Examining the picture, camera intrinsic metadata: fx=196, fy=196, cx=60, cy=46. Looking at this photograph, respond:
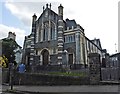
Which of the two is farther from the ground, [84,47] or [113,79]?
[84,47]

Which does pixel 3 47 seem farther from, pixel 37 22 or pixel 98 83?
pixel 98 83

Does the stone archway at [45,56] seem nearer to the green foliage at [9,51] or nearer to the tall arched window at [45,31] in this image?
the tall arched window at [45,31]

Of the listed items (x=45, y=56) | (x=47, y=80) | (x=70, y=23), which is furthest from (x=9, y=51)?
(x=47, y=80)

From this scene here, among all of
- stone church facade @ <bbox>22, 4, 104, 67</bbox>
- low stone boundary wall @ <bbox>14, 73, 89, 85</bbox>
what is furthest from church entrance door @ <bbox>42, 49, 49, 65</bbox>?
low stone boundary wall @ <bbox>14, 73, 89, 85</bbox>

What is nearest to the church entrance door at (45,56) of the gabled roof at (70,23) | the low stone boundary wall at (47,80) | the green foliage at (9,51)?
the green foliage at (9,51)

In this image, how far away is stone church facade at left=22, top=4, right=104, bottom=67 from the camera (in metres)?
36.8

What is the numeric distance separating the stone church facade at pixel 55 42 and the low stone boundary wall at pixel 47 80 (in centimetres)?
1547

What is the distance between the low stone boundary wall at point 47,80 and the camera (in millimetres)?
15083

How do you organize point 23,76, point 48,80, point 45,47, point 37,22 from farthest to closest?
point 37,22 → point 45,47 → point 23,76 → point 48,80

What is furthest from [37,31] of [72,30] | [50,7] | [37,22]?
[72,30]

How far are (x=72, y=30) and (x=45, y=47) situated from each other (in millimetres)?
6874

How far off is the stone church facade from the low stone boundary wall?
15466 mm

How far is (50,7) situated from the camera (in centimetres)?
4225

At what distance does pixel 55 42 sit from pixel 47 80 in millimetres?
21989
